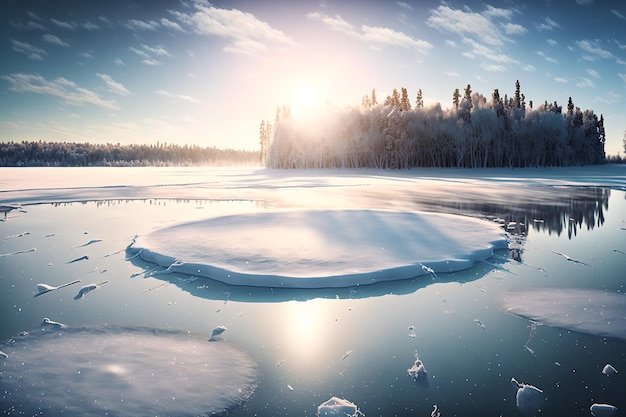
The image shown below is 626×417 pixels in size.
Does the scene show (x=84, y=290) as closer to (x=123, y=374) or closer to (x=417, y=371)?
(x=123, y=374)

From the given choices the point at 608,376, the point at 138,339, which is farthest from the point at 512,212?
the point at 138,339

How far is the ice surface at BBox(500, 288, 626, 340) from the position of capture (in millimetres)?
5586

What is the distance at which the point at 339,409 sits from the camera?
3.76 metres

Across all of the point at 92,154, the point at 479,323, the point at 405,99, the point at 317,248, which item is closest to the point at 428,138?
the point at 405,99

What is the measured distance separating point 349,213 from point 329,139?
56.8 m

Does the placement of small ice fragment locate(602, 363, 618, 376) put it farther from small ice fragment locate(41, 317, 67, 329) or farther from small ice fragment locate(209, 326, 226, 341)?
small ice fragment locate(41, 317, 67, 329)

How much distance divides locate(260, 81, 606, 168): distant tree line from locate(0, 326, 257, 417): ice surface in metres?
62.7

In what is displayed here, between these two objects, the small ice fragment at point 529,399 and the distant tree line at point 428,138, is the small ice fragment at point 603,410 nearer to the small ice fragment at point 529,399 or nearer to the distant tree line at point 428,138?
the small ice fragment at point 529,399

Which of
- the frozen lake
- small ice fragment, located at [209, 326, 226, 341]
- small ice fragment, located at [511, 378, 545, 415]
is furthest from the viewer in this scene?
small ice fragment, located at [209, 326, 226, 341]

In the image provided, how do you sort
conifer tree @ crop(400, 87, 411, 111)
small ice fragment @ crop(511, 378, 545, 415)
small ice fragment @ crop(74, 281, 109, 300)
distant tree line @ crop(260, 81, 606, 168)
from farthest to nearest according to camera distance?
conifer tree @ crop(400, 87, 411, 111)
distant tree line @ crop(260, 81, 606, 168)
small ice fragment @ crop(74, 281, 109, 300)
small ice fragment @ crop(511, 378, 545, 415)

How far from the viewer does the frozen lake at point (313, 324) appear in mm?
4020

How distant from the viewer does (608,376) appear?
4332mm

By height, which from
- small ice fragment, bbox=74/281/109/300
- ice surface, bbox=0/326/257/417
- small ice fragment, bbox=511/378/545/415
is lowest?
small ice fragment, bbox=511/378/545/415

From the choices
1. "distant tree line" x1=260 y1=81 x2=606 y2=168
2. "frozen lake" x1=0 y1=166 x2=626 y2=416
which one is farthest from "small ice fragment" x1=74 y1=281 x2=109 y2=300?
"distant tree line" x1=260 y1=81 x2=606 y2=168
